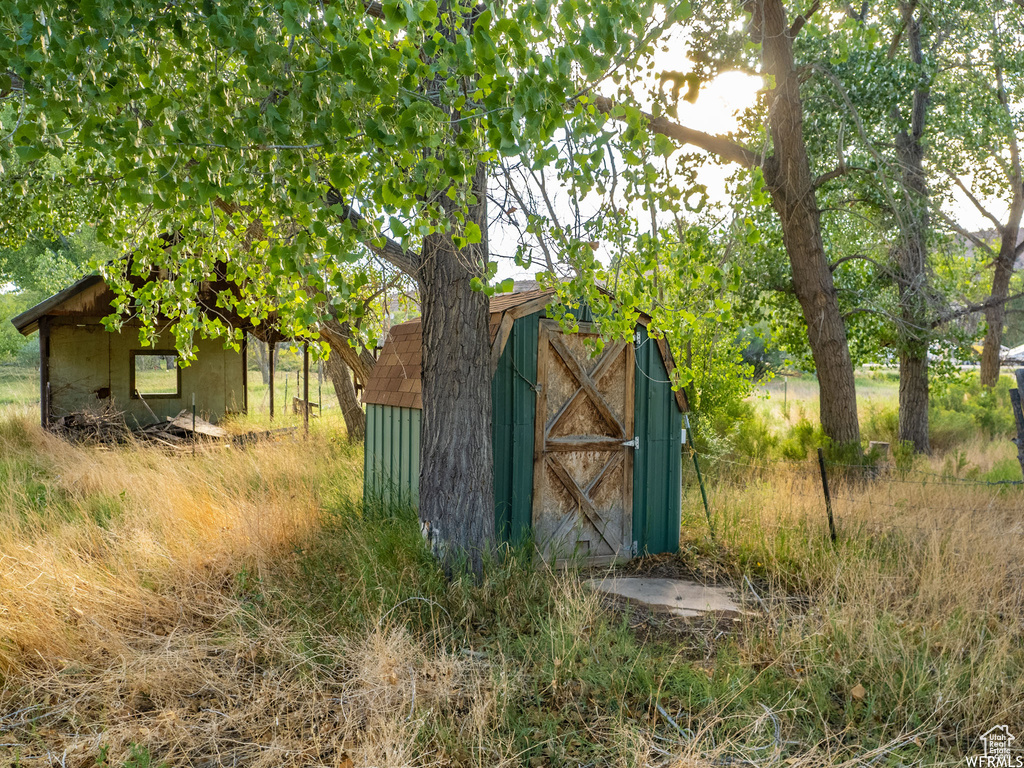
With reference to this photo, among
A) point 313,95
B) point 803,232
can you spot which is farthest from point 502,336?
point 803,232

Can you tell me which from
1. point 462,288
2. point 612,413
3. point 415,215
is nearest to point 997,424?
point 612,413

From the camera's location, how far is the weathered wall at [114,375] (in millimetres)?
14477

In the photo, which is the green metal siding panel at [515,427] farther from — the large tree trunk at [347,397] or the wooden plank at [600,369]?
the large tree trunk at [347,397]

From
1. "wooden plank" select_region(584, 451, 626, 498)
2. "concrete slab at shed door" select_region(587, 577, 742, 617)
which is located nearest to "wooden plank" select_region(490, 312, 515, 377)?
"wooden plank" select_region(584, 451, 626, 498)

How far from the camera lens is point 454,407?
5469 millimetres

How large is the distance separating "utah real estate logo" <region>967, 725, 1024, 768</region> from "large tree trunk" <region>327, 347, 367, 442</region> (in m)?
10.3

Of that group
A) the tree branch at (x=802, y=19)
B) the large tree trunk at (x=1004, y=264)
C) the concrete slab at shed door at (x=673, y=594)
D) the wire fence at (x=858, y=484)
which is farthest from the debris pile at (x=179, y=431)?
the large tree trunk at (x=1004, y=264)

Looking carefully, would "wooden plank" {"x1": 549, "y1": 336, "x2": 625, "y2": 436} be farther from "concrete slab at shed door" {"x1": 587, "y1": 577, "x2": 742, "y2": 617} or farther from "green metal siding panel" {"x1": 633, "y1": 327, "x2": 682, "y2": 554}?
"concrete slab at shed door" {"x1": 587, "y1": 577, "x2": 742, "y2": 617}

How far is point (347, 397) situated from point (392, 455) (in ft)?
19.4

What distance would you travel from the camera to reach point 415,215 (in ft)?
11.1

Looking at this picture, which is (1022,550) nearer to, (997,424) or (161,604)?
(161,604)

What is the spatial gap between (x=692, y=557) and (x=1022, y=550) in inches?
116

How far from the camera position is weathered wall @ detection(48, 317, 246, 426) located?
14.5 metres

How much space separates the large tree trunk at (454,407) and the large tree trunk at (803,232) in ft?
19.8
